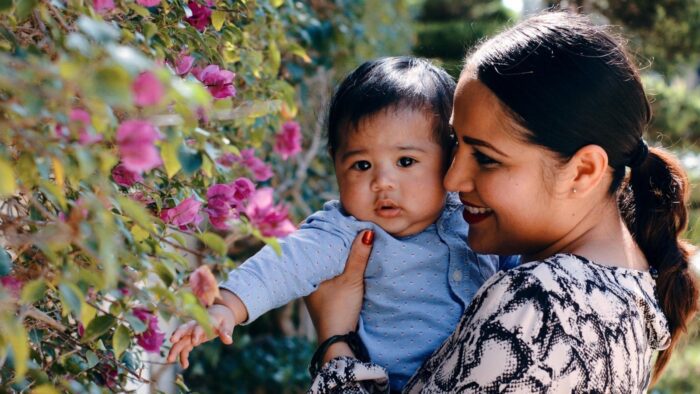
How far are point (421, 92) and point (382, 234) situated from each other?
0.35 metres

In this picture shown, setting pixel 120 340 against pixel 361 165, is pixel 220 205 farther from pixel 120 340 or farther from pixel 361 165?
pixel 361 165

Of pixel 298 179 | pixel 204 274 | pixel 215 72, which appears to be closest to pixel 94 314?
pixel 204 274

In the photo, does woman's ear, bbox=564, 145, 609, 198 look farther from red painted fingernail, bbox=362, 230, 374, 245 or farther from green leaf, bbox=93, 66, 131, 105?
green leaf, bbox=93, 66, 131, 105

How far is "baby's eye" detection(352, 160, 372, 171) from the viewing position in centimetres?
208

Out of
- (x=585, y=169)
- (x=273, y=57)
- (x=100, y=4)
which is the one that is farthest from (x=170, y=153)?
(x=273, y=57)

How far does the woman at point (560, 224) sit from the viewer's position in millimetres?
1544

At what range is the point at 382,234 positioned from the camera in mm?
2064

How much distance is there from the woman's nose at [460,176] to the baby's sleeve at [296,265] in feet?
1.06

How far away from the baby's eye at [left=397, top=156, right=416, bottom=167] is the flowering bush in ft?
1.15

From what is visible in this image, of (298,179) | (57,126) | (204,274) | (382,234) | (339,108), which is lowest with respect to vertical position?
(298,179)

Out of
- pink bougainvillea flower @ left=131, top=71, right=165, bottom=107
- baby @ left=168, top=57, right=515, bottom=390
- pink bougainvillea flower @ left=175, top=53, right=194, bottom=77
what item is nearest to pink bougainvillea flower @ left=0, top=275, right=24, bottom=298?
pink bougainvillea flower @ left=131, top=71, right=165, bottom=107

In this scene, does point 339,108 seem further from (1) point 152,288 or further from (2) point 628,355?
(1) point 152,288

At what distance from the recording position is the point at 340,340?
6.42ft

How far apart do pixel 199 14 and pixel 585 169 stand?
0.82 metres
